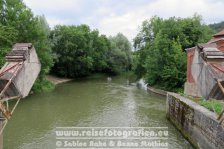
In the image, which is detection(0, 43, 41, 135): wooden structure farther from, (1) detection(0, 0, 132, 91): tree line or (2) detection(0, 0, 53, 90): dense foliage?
(2) detection(0, 0, 53, 90): dense foliage

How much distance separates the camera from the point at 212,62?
317 centimetres

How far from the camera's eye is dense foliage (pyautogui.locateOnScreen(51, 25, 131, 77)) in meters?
42.6

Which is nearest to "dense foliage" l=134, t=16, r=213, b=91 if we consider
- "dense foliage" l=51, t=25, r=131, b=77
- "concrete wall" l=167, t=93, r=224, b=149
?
"concrete wall" l=167, t=93, r=224, b=149

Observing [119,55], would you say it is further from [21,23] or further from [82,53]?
[21,23]

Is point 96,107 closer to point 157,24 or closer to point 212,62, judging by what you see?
point 212,62

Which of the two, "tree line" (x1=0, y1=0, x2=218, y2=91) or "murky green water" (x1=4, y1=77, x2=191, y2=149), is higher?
"tree line" (x1=0, y1=0, x2=218, y2=91)

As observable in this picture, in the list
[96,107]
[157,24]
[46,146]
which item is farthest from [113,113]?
[157,24]

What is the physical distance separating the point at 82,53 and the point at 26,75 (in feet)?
136

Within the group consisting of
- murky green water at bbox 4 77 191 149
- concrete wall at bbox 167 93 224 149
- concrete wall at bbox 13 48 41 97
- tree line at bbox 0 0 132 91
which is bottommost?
murky green water at bbox 4 77 191 149

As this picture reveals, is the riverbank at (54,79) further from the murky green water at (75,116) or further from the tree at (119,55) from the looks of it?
the tree at (119,55)

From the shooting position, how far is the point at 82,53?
149ft

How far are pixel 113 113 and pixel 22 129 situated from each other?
19.4 ft

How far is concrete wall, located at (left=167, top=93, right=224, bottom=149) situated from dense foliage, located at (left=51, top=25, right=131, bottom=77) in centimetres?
2866

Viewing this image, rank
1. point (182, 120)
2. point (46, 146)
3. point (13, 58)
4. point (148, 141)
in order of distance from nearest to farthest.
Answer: point (13, 58)
point (46, 146)
point (148, 141)
point (182, 120)
